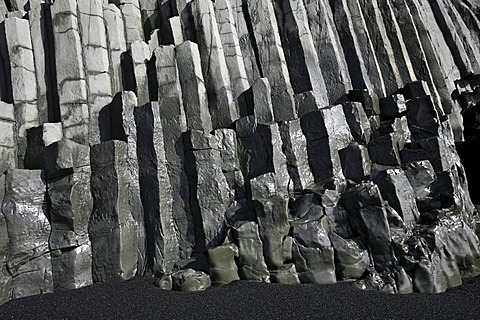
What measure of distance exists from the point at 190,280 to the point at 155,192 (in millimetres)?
1334

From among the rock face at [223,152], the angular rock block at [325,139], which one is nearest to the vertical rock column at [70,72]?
the rock face at [223,152]

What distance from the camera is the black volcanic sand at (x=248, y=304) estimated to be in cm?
373

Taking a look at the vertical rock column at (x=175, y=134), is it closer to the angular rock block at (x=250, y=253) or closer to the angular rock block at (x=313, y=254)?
the angular rock block at (x=250, y=253)

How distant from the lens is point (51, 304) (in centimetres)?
422

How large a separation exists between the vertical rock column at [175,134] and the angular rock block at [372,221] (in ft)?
6.52

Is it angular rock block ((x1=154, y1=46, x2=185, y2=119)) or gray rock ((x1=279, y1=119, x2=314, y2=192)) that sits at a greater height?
angular rock block ((x1=154, y1=46, x2=185, y2=119))

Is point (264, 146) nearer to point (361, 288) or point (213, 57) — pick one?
point (213, 57)

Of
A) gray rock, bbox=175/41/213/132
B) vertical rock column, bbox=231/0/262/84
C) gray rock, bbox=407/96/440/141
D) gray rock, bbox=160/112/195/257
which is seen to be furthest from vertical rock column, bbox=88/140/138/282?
gray rock, bbox=407/96/440/141

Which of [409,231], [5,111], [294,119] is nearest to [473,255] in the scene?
[409,231]

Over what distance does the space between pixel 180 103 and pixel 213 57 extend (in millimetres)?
990

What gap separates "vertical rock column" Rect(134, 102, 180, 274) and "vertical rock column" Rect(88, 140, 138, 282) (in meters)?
0.20

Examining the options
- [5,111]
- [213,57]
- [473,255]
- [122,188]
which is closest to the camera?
[473,255]

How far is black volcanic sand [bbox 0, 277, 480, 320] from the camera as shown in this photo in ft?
12.2

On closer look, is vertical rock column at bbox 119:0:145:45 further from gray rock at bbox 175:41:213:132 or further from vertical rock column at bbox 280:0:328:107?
vertical rock column at bbox 280:0:328:107
